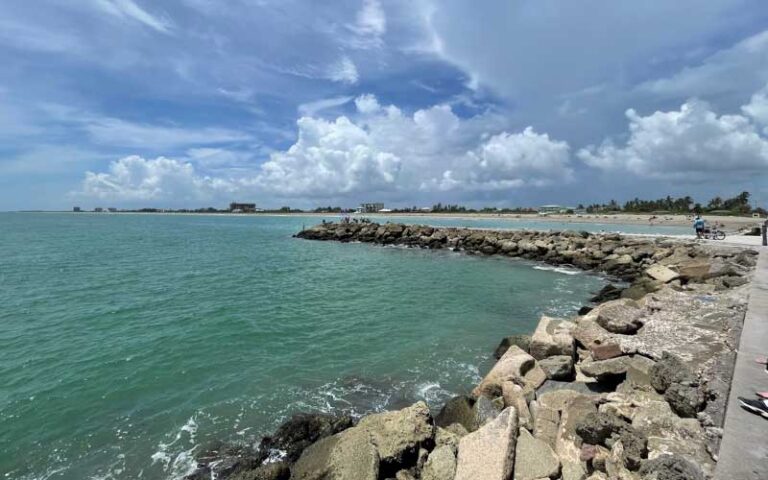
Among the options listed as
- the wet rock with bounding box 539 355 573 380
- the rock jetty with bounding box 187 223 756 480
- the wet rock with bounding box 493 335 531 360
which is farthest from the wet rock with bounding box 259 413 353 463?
the wet rock with bounding box 493 335 531 360

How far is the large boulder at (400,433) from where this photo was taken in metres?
5.68

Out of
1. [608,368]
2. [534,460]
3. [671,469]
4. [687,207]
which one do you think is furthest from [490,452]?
[687,207]

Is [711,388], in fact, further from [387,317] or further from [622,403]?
[387,317]

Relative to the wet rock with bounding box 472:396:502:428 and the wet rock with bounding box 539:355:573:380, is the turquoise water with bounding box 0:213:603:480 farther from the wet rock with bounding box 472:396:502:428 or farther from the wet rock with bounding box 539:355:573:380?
the wet rock with bounding box 539:355:573:380

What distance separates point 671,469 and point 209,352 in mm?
11083

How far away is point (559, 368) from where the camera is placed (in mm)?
7965

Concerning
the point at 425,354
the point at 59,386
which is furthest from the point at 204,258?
the point at 425,354

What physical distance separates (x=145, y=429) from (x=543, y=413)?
748 centimetres

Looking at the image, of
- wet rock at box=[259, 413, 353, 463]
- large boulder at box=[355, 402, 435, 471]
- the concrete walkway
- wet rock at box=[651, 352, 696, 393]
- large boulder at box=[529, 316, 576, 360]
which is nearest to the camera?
the concrete walkway

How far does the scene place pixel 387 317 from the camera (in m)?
15.1

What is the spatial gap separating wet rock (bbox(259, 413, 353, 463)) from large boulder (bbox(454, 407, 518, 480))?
268cm

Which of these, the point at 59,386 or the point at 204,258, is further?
the point at 204,258

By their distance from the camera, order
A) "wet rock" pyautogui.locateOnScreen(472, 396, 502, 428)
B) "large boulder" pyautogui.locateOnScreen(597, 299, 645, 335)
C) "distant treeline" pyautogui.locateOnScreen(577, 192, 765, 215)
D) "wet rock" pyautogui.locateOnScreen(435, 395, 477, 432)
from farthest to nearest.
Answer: "distant treeline" pyautogui.locateOnScreen(577, 192, 765, 215), "large boulder" pyautogui.locateOnScreen(597, 299, 645, 335), "wet rock" pyautogui.locateOnScreen(435, 395, 477, 432), "wet rock" pyautogui.locateOnScreen(472, 396, 502, 428)

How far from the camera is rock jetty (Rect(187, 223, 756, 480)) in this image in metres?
4.88
